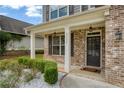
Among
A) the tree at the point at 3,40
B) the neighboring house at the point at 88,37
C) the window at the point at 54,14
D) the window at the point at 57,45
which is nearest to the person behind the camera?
the neighboring house at the point at 88,37

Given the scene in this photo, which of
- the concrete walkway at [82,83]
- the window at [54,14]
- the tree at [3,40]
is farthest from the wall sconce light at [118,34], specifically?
the tree at [3,40]

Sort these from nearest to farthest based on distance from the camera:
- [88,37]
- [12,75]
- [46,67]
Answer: [12,75], [46,67], [88,37]

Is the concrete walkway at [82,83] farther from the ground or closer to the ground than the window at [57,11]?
closer to the ground

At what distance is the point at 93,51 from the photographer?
10.2m

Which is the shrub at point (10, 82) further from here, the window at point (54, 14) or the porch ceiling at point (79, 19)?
the window at point (54, 14)

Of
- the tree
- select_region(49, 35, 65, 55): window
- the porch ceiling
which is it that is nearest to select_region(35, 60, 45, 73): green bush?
the porch ceiling

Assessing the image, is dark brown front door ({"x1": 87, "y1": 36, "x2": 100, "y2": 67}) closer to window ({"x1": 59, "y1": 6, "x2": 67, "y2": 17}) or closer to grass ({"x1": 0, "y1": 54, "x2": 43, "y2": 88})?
window ({"x1": 59, "y1": 6, "x2": 67, "y2": 17})

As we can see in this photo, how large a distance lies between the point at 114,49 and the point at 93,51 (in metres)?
3.98

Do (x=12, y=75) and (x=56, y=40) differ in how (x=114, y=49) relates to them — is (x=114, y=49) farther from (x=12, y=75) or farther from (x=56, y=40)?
(x=56, y=40)

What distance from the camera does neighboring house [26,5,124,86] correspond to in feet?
20.1

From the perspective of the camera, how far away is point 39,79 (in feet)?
24.3

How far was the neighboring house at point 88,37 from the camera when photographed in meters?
6.12

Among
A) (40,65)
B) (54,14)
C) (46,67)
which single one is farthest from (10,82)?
(54,14)

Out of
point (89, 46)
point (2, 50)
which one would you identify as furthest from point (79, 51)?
point (2, 50)
